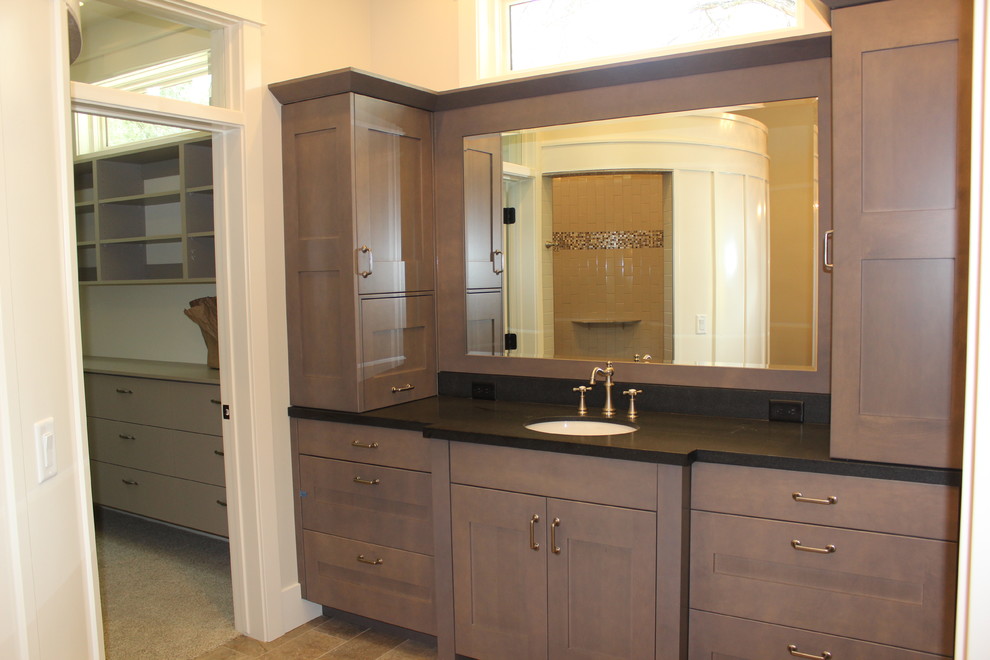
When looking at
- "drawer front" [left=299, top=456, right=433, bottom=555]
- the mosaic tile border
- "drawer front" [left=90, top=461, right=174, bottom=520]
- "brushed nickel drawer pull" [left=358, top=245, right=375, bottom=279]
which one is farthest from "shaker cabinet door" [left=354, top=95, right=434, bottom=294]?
"drawer front" [left=90, top=461, right=174, bottom=520]

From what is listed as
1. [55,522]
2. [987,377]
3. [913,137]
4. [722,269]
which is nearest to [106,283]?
[55,522]

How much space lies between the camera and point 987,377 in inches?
41.3

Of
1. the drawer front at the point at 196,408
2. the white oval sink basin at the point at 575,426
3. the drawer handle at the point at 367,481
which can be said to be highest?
the white oval sink basin at the point at 575,426

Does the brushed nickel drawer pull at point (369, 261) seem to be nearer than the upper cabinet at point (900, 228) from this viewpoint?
No

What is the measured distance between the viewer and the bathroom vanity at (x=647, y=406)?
2.01 meters

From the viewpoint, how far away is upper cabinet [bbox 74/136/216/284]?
426 cm

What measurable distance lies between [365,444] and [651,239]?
133cm

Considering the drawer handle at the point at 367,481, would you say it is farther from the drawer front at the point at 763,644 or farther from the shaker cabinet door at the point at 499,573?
the drawer front at the point at 763,644

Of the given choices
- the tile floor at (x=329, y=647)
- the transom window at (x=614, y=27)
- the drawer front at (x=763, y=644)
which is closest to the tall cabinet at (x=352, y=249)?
the transom window at (x=614, y=27)

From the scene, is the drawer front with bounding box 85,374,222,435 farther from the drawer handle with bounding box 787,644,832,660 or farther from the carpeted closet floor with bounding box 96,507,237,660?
the drawer handle with bounding box 787,644,832,660

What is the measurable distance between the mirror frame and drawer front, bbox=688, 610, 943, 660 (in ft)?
2.64

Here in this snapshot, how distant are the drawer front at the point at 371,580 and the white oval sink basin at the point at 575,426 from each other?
63cm

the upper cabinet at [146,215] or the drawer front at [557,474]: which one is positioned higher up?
the upper cabinet at [146,215]

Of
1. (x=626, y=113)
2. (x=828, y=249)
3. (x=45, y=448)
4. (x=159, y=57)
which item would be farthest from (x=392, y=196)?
(x=45, y=448)
